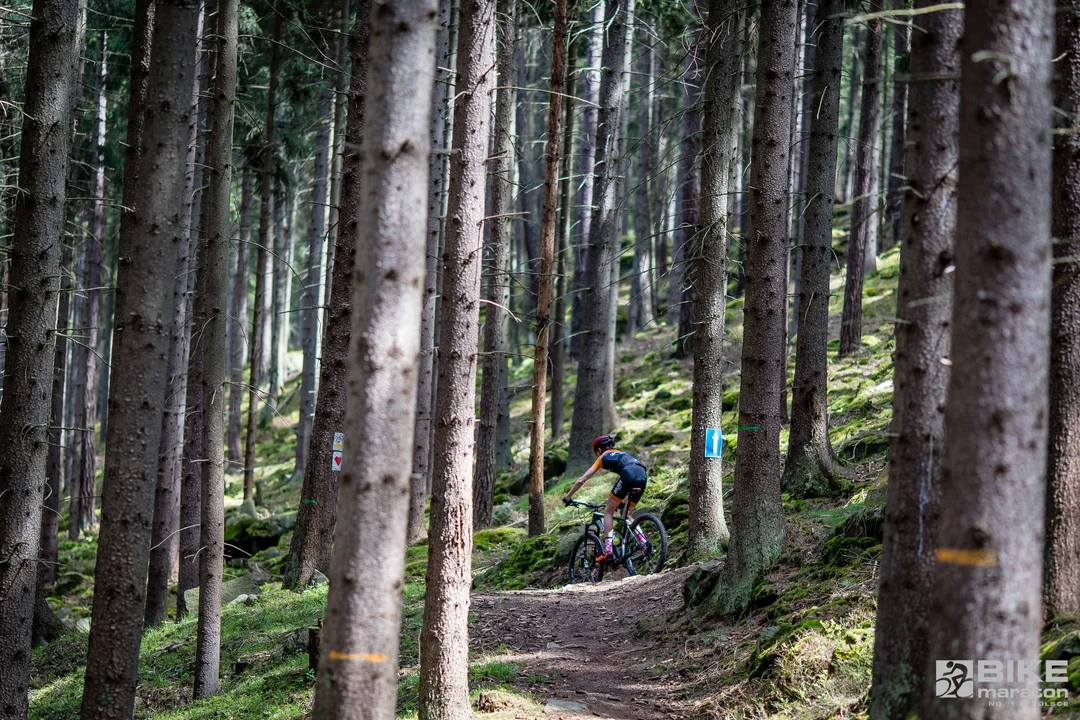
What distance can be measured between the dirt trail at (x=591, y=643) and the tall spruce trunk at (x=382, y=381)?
268 centimetres

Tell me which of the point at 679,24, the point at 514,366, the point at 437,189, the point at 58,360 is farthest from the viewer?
the point at 514,366

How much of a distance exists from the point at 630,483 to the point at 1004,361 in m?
7.69

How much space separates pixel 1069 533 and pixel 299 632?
733cm

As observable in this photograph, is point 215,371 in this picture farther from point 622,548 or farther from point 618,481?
point 622,548

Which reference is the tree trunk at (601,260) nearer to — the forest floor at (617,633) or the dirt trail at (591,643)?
the forest floor at (617,633)

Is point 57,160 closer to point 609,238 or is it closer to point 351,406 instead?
point 351,406

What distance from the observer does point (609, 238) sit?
54.2ft

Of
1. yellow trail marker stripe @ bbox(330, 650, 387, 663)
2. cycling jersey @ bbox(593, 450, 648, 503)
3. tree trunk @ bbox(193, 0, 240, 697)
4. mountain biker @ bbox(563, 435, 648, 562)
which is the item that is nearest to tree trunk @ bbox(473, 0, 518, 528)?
mountain biker @ bbox(563, 435, 648, 562)

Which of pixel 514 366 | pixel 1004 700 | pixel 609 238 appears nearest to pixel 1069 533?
pixel 1004 700

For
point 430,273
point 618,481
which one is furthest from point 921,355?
point 430,273

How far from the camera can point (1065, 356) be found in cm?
511

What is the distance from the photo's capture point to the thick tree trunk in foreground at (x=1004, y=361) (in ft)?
11.3

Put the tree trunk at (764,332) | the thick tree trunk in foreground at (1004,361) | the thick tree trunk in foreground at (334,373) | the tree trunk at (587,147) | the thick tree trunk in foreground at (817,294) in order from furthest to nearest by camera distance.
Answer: the tree trunk at (587,147)
the thick tree trunk in foreground at (334,373)
the thick tree trunk in foreground at (817,294)
the tree trunk at (764,332)
the thick tree trunk in foreground at (1004,361)

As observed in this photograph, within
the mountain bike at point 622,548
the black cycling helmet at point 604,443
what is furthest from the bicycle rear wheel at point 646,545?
the black cycling helmet at point 604,443
